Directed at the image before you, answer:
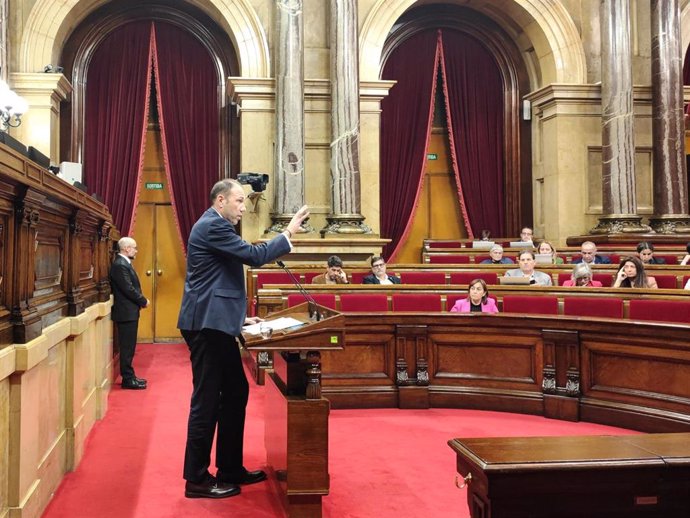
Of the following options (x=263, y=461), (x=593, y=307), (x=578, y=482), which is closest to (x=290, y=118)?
A: (x=593, y=307)

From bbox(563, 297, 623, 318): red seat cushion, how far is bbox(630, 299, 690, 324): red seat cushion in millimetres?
112

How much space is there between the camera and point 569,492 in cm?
160

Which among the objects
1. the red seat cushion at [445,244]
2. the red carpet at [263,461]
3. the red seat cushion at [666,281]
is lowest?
the red carpet at [263,461]

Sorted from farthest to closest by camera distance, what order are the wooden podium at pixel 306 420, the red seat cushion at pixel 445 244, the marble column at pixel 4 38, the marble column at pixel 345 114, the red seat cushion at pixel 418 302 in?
1. the red seat cushion at pixel 445 244
2. the marble column at pixel 345 114
3. the marble column at pixel 4 38
4. the red seat cushion at pixel 418 302
5. the wooden podium at pixel 306 420

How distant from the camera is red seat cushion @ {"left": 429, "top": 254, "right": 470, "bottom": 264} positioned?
9750mm

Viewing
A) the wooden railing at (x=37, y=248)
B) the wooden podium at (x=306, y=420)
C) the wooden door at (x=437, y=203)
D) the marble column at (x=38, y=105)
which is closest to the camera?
the wooden railing at (x=37, y=248)

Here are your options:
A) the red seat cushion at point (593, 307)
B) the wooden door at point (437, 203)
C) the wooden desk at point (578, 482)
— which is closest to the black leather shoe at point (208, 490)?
the wooden desk at point (578, 482)

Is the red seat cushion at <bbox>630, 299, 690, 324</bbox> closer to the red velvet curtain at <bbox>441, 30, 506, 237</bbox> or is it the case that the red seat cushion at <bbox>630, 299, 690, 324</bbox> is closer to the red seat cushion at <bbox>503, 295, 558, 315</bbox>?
the red seat cushion at <bbox>503, 295, 558, 315</bbox>

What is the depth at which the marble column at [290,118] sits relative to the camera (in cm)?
928

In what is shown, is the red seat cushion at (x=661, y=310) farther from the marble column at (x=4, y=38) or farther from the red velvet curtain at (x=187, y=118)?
the marble column at (x=4, y=38)

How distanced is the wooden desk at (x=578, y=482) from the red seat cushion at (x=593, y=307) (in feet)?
13.1

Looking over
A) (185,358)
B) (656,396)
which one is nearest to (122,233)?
(185,358)

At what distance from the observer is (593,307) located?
559cm

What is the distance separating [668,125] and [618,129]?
69 cm
